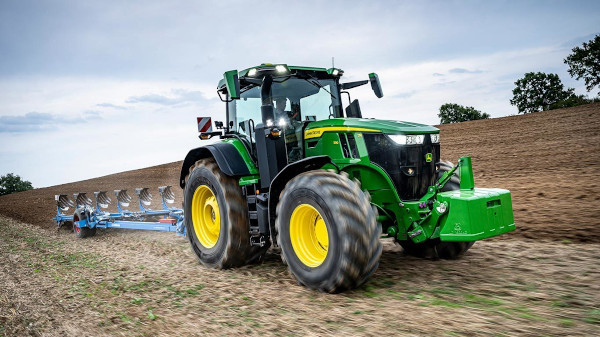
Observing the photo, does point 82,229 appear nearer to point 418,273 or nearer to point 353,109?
point 353,109

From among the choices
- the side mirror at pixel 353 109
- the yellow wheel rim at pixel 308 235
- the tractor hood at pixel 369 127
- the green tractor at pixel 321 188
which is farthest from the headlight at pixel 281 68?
the yellow wheel rim at pixel 308 235

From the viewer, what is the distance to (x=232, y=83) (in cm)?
521

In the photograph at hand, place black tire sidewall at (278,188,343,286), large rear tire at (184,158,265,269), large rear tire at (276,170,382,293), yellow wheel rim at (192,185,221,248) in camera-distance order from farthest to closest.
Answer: yellow wheel rim at (192,185,221,248) < large rear tire at (184,158,265,269) < black tire sidewall at (278,188,343,286) < large rear tire at (276,170,382,293)

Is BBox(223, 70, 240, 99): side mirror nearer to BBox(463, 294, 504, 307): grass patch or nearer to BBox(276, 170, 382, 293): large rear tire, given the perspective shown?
BBox(276, 170, 382, 293): large rear tire

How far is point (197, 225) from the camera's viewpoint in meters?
6.54

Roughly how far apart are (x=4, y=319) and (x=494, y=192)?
4979mm

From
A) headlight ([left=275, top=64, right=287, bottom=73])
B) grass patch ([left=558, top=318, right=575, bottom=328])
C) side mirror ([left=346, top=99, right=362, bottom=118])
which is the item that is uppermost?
headlight ([left=275, top=64, right=287, bottom=73])

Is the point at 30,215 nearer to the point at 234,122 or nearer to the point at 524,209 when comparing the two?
the point at 234,122

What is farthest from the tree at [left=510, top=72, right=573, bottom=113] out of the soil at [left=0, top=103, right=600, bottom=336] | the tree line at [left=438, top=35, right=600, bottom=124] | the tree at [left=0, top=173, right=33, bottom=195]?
the tree at [left=0, top=173, right=33, bottom=195]

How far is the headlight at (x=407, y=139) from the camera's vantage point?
487 cm

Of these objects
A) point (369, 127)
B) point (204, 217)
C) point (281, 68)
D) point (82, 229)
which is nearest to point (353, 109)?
point (281, 68)

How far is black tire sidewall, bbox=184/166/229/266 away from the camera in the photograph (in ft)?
Answer: 19.0

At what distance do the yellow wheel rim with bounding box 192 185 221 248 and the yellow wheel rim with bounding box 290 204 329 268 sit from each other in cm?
205

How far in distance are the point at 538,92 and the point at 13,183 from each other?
53.8 meters
